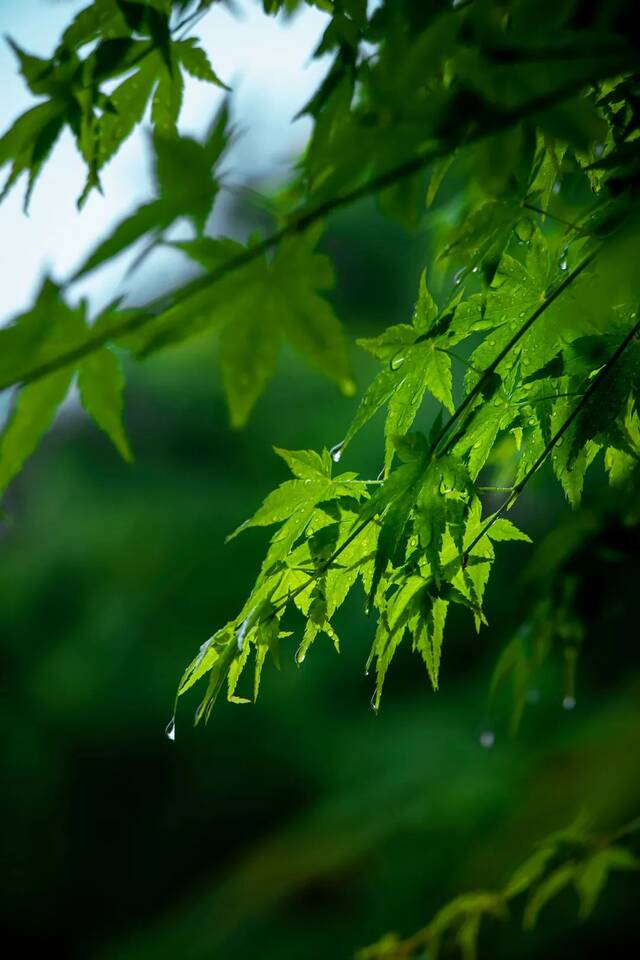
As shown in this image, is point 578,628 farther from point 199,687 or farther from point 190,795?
point 190,795

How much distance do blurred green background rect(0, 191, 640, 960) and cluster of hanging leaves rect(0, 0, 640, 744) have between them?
3.35m

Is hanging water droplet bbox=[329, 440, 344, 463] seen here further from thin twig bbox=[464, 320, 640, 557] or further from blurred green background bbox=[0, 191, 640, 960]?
blurred green background bbox=[0, 191, 640, 960]

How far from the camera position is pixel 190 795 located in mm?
5113

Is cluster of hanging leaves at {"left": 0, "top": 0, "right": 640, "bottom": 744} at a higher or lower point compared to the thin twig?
higher

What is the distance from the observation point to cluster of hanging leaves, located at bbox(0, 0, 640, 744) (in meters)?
0.42

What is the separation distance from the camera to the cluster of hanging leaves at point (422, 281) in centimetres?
42

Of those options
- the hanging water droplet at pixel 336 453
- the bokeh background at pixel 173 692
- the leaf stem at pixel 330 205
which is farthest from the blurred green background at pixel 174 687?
the leaf stem at pixel 330 205

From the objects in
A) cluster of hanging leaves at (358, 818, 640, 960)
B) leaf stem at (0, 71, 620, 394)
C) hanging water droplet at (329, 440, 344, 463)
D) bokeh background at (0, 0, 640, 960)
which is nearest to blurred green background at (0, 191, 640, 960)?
bokeh background at (0, 0, 640, 960)

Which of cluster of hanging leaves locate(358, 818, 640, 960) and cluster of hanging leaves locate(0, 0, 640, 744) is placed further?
cluster of hanging leaves locate(358, 818, 640, 960)

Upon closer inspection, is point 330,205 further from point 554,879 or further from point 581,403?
point 554,879

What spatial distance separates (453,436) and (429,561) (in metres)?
0.11

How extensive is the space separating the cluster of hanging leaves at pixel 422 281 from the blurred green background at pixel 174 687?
3354 millimetres

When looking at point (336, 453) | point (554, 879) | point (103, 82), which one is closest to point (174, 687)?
point (554, 879)

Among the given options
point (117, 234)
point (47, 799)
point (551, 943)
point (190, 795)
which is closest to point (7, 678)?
point (47, 799)
